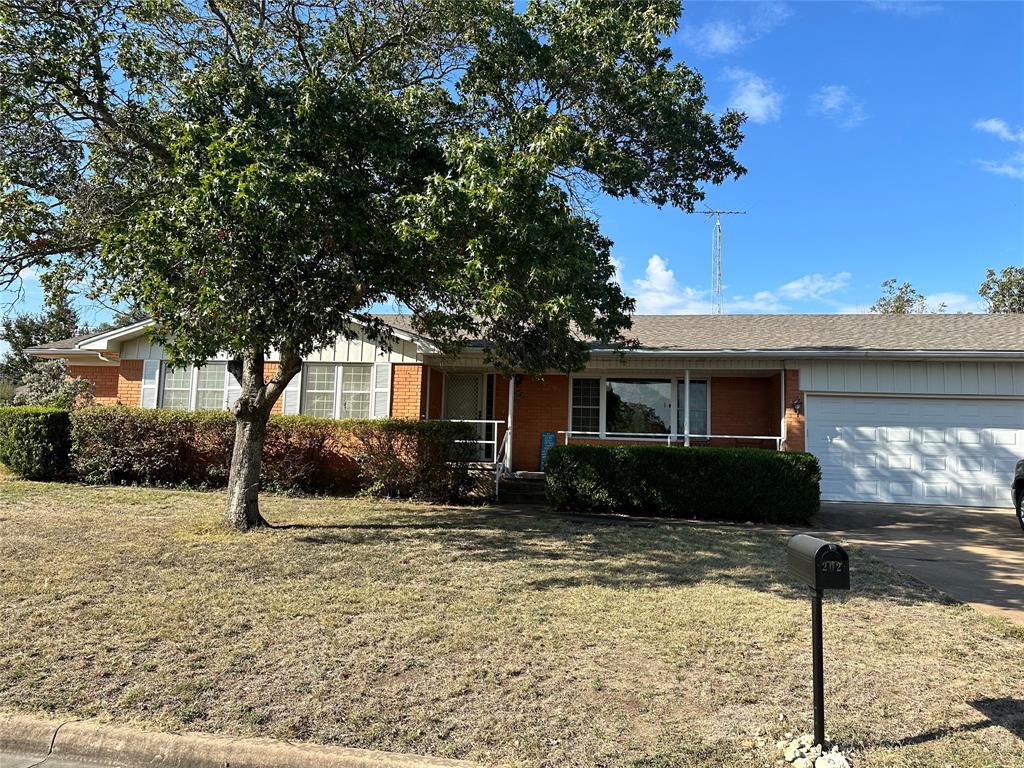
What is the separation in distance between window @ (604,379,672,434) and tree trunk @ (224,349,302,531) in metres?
8.67

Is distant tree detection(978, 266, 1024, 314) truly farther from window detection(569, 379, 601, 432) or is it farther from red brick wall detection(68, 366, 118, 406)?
red brick wall detection(68, 366, 118, 406)

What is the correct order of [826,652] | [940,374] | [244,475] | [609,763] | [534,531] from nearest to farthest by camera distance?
[609,763] → [826,652] → [244,475] → [534,531] → [940,374]

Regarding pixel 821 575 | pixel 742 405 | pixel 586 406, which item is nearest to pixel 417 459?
pixel 586 406

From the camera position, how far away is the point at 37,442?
1275 centimetres

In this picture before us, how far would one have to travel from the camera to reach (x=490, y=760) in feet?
10.9

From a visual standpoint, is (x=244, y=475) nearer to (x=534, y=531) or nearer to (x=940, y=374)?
(x=534, y=531)

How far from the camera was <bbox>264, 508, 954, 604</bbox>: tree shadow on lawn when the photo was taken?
6.68m

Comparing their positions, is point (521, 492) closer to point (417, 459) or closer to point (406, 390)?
point (417, 459)

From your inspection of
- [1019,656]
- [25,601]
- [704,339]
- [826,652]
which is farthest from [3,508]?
[704,339]

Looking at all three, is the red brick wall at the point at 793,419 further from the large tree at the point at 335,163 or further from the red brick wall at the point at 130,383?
the red brick wall at the point at 130,383

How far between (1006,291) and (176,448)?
35664mm

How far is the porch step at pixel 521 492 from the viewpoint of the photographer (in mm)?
12633

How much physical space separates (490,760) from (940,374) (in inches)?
526

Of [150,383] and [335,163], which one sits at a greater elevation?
[335,163]
